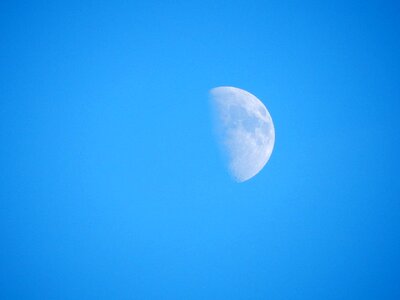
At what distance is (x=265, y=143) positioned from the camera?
20.4 feet

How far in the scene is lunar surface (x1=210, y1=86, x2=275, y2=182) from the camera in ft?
18.6

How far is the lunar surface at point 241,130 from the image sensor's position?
5.68m

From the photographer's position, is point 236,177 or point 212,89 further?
point 212,89

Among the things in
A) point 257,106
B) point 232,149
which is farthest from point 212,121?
point 257,106

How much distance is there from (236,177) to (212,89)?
8.71 feet

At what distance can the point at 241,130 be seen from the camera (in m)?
5.72

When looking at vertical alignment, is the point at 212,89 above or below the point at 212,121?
above

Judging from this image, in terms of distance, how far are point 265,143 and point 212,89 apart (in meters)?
2.24

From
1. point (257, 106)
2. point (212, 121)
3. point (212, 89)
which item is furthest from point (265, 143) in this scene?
point (212, 89)

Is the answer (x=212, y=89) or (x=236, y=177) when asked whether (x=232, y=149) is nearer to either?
(x=236, y=177)

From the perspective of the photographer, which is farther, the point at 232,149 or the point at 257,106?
the point at 257,106

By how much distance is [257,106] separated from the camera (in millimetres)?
6312

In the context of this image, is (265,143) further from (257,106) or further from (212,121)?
(212,121)

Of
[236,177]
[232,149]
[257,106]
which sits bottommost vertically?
[236,177]
